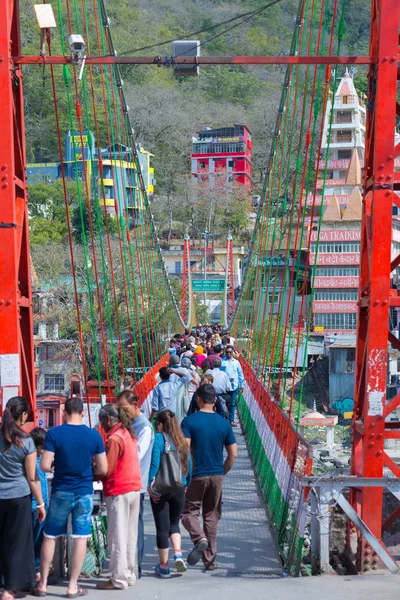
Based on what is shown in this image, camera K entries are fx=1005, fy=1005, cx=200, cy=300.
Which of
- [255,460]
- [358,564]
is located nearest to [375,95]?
[358,564]

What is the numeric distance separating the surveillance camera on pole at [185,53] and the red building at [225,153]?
70646 millimetres

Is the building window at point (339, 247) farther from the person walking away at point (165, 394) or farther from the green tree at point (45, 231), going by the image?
the person walking away at point (165, 394)

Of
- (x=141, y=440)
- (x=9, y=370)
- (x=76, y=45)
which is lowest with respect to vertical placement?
(x=141, y=440)

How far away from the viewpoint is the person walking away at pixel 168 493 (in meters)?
6.20

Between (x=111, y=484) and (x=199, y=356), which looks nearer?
(x=111, y=484)

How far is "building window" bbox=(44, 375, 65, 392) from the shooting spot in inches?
1316

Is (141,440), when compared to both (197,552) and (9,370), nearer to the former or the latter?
(197,552)

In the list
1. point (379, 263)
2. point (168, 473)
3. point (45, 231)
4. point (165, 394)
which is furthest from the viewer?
point (45, 231)

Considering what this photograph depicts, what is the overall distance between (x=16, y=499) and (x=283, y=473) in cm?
274

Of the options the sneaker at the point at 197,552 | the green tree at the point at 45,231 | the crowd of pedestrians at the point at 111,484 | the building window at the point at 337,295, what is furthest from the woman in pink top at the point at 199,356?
the building window at the point at 337,295

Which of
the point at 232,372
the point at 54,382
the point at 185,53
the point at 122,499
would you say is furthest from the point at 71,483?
the point at 54,382

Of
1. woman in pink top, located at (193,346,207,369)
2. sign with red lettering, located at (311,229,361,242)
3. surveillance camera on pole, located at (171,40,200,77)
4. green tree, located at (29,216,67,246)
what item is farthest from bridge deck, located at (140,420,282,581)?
sign with red lettering, located at (311,229,361,242)

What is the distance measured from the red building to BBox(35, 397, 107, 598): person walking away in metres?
72.9

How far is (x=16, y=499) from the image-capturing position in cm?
539
